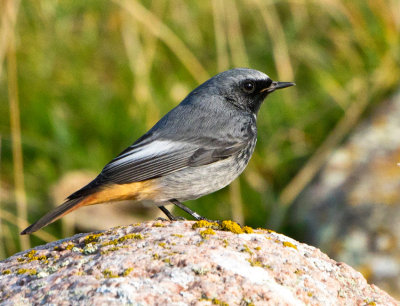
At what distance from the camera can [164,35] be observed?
301 inches

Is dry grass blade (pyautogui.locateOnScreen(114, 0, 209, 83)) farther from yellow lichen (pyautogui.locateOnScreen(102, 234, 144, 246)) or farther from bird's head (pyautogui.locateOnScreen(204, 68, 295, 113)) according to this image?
yellow lichen (pyautogui.locateOnScreen(102, 234, 144, 246))

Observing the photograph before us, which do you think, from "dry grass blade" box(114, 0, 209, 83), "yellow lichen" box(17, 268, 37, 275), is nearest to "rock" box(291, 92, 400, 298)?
"dry grass blade" box(114, 0, 209, 83)

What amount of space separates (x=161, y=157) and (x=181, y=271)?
5.81 ft

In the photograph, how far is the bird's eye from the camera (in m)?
5.37

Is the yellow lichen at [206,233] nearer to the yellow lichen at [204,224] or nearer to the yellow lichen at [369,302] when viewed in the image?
the yellow lichen at [204,224]

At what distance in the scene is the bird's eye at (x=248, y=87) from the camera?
5.37m

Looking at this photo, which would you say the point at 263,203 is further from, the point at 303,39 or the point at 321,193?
the point at 303,39

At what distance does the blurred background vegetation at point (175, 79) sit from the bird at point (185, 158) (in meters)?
1.56

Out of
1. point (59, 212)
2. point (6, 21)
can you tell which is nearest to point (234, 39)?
point (6, 21)

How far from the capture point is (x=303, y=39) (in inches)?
341

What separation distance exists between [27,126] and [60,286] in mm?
4884

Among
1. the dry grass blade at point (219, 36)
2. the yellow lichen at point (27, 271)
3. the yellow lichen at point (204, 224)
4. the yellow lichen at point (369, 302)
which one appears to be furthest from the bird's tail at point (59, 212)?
the dry grass blade at point (219, 36)

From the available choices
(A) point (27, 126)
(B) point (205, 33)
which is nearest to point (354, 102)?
(B) point (205, 33)

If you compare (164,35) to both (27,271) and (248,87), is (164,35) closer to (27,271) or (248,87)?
(248,87)
